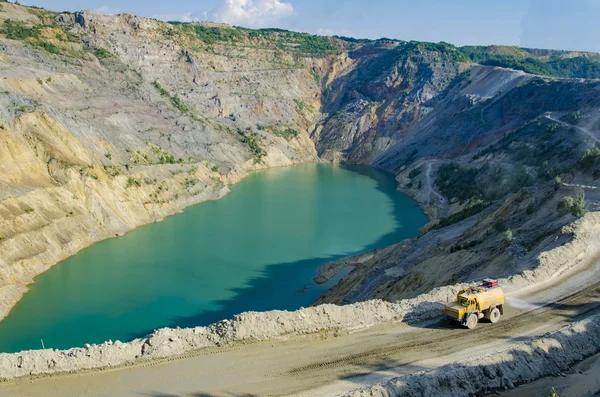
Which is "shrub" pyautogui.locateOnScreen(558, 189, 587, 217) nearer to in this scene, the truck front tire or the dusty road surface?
the dusty road surface

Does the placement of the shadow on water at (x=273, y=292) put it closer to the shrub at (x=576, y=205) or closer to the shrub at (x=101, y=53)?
the shrub at (x=576, y=205)

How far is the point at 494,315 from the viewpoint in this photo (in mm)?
15484

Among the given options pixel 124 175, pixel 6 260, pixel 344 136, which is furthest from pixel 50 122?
pixel 344 136

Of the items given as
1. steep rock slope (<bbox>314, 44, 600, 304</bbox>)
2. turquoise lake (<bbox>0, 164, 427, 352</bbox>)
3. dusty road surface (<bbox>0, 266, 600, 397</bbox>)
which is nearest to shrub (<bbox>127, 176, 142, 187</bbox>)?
turquoise lake (<bbox>0, 164, 427, 352</bbox>)

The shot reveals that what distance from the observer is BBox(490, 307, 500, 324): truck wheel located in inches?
607

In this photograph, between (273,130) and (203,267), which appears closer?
(203,267)

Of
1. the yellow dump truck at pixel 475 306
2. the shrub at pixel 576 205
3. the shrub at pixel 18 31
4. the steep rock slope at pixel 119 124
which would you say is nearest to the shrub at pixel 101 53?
the steep rock slope at pixel 119 124

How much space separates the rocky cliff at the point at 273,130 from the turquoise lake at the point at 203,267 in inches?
76.8

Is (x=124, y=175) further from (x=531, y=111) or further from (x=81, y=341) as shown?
(x=531, y=111)

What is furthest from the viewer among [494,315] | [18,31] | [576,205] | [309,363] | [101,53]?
[101,53]

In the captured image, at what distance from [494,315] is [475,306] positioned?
0.84m

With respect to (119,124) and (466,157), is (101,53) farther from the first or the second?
(466,157)

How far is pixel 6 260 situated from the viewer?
30.3 m

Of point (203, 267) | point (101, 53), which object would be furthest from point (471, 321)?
point (101, 53)
